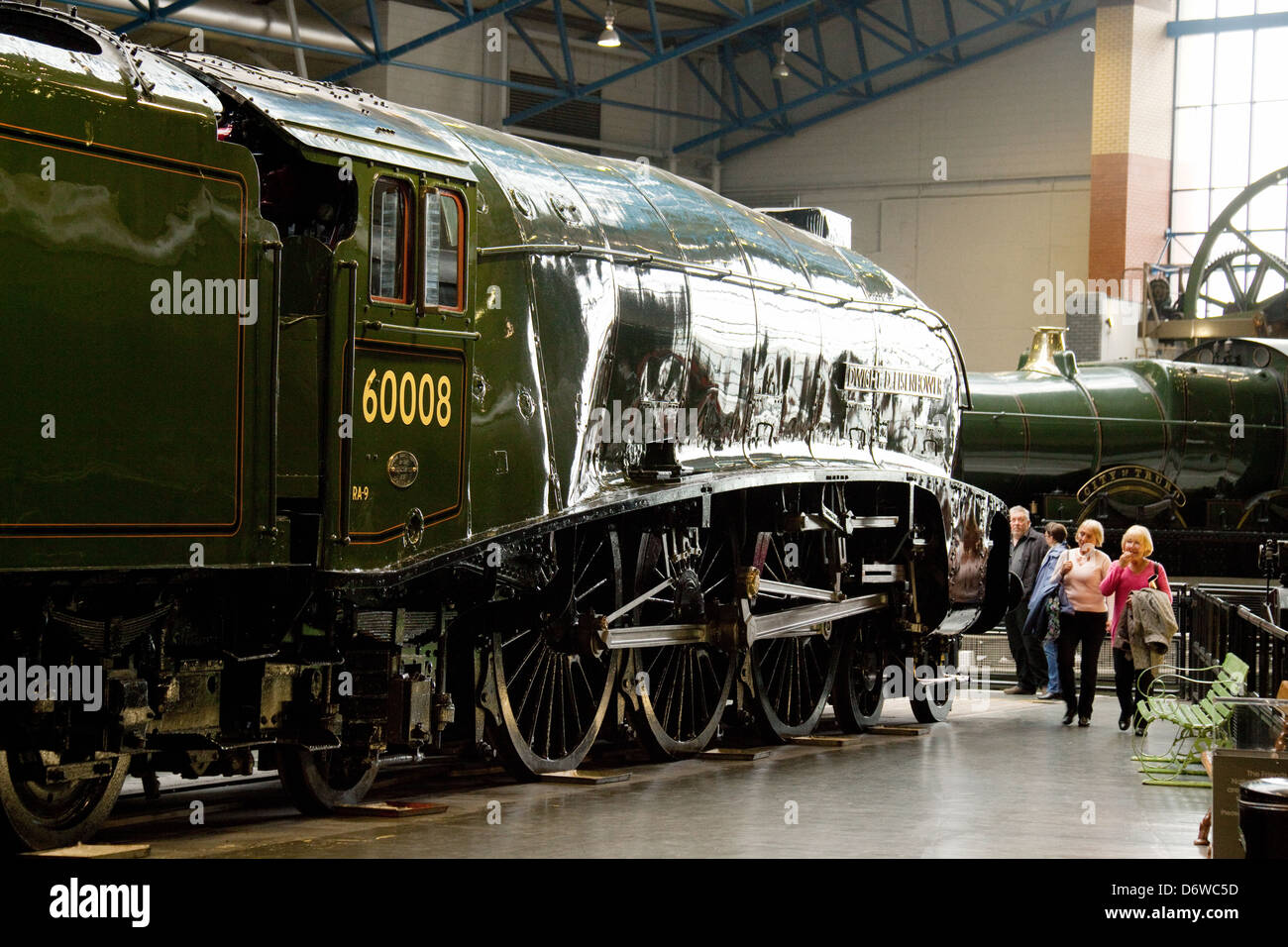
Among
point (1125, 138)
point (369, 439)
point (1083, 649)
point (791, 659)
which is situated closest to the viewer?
point (369, 439)

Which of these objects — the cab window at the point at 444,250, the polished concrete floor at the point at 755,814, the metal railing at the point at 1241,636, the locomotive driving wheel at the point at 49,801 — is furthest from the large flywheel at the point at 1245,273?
the locomotive driving wheel at the point at 49,801

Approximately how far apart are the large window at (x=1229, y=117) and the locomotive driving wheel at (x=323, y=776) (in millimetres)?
30483

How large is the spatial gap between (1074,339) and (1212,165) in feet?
22.6

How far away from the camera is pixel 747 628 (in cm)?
1185

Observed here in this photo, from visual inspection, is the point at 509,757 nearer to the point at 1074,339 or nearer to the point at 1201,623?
the point at 1201,623

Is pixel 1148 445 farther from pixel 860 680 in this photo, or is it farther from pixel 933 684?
pixel 860 680

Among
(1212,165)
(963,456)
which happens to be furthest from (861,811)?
(1212,165)

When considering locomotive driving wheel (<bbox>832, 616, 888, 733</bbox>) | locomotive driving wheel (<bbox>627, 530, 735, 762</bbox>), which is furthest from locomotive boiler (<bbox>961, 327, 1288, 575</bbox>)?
locomotive driving wheel (<bbox>627, 530, 735, 762</bbox>)

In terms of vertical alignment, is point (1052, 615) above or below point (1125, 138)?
below

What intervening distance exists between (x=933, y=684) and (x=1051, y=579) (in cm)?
158

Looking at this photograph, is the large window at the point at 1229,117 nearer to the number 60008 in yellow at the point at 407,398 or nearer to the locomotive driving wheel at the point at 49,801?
the number 60008 in yellow at the point at 407,398

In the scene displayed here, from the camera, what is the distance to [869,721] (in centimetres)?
1474

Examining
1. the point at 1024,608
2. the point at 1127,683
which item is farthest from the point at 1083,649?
the point at 1024,608

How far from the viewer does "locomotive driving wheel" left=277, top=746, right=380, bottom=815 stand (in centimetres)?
903
